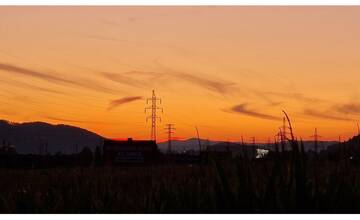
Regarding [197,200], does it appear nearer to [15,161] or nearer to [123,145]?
[15,161]

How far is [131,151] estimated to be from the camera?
62.5 m

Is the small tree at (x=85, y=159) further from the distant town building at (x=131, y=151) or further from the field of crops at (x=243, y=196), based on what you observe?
the distant town building at (x=131, y=151)

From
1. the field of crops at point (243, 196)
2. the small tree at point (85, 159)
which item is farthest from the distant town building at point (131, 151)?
the field of crops at point (243, 196)

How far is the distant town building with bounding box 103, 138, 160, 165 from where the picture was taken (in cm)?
6085

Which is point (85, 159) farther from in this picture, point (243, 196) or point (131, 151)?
point (131, 151)

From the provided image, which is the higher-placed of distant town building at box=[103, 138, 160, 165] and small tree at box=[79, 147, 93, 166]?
distant town building at box=[103, 138, 160, 165]

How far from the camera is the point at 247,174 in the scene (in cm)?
407

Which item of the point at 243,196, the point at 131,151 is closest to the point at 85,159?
the point at 243,196

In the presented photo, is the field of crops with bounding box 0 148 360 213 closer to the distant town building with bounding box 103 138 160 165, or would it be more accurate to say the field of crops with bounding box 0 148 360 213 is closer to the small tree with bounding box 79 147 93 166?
the small tree with bounding box 79 147 93 166

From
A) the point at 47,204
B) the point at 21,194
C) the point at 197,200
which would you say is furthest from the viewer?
the point at 21,194


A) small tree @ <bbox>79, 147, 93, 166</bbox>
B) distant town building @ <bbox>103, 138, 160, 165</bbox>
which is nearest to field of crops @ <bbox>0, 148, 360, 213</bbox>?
small tree @ <bbox>79, 147, 93, 166</bbox>

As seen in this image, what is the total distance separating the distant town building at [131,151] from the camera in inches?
2396

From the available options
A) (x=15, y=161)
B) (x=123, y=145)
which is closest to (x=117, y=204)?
(x=15, y=161)
